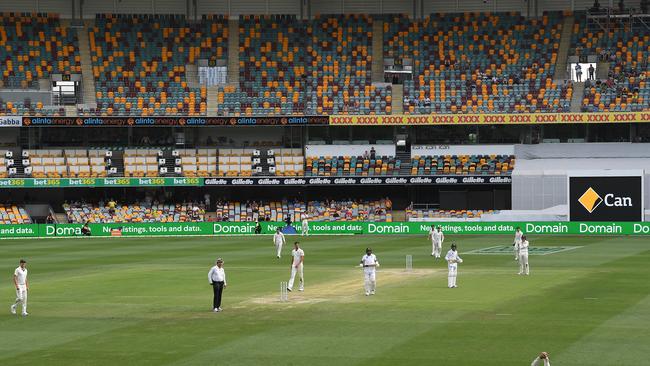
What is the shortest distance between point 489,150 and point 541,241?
1896cm

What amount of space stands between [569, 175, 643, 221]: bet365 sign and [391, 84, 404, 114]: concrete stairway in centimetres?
1672

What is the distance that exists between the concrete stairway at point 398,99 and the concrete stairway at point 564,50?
11.9 metres

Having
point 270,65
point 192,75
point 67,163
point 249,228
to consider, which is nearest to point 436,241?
point 249,228

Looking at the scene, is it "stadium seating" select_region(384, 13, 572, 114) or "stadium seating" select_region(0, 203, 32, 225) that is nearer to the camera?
"stadium seating" select_region(0, 203, 32, 225)

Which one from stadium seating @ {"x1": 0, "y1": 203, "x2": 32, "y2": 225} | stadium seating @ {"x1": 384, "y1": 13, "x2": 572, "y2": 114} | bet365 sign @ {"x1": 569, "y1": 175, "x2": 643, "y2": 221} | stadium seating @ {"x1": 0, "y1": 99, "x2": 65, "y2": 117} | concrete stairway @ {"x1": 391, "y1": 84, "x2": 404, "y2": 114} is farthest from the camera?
concrete stairway @ {"x1": 391, "y1": 84, "x2": 404, "y2": 114}

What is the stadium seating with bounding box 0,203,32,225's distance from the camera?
248 ft

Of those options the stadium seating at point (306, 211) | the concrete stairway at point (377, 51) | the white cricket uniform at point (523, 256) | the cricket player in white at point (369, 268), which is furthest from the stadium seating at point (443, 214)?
the cricket player in white at point (369, 268)

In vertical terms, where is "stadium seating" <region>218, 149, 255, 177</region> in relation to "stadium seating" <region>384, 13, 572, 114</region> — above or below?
below

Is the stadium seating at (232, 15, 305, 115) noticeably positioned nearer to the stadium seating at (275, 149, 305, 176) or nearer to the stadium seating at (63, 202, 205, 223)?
the stadium seating at (275, 149, 305, 176)

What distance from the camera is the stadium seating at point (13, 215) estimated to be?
2977 inches

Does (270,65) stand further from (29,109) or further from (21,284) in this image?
(21,284)

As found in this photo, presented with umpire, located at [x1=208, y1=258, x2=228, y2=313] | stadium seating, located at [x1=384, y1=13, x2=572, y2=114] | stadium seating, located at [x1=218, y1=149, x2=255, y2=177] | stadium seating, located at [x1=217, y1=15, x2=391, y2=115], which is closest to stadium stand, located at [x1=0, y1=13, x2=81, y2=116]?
stadium seating, located at [x1=218, y1=149, x2=255, y2=177]

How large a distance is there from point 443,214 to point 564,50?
1723 cm

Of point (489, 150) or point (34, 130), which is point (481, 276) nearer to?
point (489, 150)
